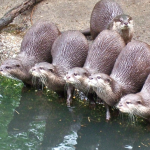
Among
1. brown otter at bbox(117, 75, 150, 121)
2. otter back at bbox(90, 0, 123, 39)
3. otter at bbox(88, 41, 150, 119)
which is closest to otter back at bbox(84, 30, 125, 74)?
otter at bbox(88, 41, 150, 119)

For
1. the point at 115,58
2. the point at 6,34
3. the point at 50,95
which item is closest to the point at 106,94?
the point at 115,58

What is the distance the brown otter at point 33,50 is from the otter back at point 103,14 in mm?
842

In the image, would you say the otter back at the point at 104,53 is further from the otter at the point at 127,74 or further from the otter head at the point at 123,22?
Answer: the otter head at the point at 123,22

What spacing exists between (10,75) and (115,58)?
133 centimetres

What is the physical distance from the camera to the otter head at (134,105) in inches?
146

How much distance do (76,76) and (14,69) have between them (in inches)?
35.2

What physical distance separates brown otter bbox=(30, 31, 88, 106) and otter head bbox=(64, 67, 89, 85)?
0.86 ft

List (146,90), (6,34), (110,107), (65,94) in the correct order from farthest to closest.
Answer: (6,34) → (65,94) → (110,107) → (146,90)

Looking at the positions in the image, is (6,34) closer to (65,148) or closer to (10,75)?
(10,75)

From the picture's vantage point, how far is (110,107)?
14.0 feet

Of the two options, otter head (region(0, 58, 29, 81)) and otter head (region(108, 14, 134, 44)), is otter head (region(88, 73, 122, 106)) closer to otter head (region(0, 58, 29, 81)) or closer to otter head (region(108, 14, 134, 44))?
otter head (region(0, 58, 29, 81))

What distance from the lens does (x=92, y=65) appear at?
432 centimetres

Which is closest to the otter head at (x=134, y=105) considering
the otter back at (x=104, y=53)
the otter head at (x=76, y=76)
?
the otter head at (x=76, y=76)

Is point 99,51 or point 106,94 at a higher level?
point 99,51
